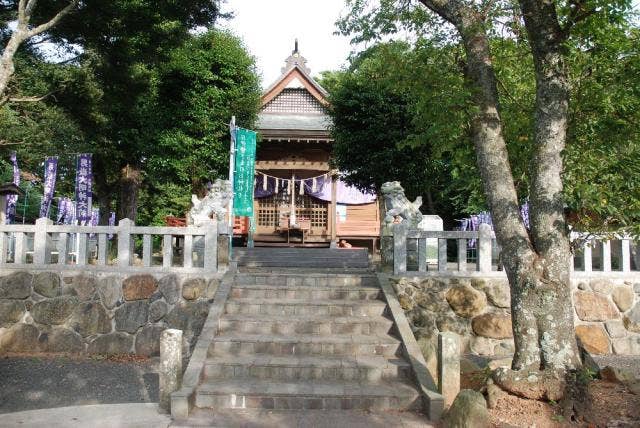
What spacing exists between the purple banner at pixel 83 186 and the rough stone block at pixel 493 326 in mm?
12190

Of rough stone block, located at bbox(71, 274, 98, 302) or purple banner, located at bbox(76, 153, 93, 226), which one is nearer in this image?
rough stone block, located at bbox(71, 274, 98, 302)

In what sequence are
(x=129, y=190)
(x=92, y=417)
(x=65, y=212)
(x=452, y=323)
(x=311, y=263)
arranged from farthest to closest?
(x=65, y=212), (x=129, y=190), (x=311, y=263), (x=452, y=323), (x=92, y=417)

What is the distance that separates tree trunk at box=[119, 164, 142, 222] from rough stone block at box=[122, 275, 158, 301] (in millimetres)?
6886

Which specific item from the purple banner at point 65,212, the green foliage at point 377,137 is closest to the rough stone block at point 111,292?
the green foliage at point 377,137

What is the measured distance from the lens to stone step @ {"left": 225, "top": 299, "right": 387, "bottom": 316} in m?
7.84

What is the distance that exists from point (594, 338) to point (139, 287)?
819 cm

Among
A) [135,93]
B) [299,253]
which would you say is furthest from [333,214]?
[135,93]

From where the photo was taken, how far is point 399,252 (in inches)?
348

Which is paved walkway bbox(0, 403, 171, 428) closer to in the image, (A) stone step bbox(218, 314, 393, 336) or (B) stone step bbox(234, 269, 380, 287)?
(A) stone step bbox(218, 314, 393, 336)

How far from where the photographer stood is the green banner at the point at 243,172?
40.7 ft

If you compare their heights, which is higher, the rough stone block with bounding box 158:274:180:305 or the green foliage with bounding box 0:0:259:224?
the green foliage with bounding box 0:0:259:224

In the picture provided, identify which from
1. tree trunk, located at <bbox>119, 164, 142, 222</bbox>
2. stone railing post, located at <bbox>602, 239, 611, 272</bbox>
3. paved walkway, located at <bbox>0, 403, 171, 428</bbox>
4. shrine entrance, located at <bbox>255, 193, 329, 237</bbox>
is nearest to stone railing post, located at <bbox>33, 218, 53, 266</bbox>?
paved walkway, located at <bbox>0, 403, 171, 428</bbox>

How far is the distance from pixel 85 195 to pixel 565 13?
565 inches

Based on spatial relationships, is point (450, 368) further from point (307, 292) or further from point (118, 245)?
point (118, 245)
